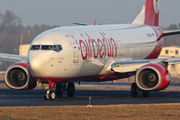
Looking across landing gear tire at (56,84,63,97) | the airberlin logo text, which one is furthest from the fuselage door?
landing gear tire at (56,84,63,97)

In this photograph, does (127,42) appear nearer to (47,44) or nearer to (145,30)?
(145,30)

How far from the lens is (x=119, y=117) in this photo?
1619cm

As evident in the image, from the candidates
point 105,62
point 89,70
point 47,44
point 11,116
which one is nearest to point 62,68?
point 47,44

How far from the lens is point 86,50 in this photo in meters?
26.4

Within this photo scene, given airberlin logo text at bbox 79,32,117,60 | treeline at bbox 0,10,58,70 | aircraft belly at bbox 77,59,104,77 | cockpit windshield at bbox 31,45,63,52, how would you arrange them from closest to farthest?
cockpit windshield at bbox 31,45,63,52 → aircraft belly at bbox 77,59,104,77 → airberlin logo text at bbox 79,32,117,60 → treeline at bbox 0,10,58,70

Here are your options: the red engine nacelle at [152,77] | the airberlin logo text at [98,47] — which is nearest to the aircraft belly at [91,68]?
the airberlin logo text at [98,47]

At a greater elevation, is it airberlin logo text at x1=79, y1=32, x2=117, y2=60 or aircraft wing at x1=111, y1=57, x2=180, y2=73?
airberlin logo text at x1=79, y1=32, x2=117, y2=60

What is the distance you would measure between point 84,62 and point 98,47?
8.96ft

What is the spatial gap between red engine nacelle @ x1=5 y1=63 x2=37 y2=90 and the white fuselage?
3014mm

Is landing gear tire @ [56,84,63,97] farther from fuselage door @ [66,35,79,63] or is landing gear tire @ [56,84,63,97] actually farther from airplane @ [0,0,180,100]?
fuselage door @ [66,35,79,63]

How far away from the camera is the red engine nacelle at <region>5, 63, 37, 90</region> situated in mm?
26750

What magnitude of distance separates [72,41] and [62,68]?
2.11 meters

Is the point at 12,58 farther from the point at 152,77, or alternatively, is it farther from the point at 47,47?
the point at 152,77

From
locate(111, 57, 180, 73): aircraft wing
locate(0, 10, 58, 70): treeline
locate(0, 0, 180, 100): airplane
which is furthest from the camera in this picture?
locate(0, 10, 58, 70): treeline
